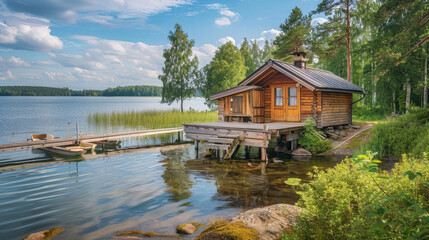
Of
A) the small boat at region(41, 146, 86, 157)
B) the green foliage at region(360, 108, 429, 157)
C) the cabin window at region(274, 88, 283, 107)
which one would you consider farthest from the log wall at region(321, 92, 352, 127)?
the small boat at region(41, 146, 86, 157)

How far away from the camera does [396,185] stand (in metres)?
3.78

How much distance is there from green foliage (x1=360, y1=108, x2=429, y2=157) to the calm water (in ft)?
7.80

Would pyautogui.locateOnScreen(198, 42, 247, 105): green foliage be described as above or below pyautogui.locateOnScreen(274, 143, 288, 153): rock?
above

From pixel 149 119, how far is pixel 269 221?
23.1 m

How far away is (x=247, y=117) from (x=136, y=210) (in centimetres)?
1177

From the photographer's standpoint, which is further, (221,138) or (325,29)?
(325,29)

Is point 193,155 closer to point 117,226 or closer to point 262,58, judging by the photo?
point 117,226

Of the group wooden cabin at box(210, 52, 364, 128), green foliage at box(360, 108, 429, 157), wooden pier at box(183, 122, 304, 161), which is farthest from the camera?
wooden cabin at box(210, 52, 364, 128)

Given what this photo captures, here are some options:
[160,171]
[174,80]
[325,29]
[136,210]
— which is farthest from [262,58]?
[136,210]

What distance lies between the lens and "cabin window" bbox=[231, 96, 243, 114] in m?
18.3

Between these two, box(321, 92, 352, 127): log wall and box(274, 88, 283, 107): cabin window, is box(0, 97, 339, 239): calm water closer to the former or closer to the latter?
box(321, 92, 352, 127): log wall

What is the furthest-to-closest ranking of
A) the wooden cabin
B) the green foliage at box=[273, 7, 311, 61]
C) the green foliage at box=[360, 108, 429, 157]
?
the green foliage at box=[273, 7, 311, 61] < the wooden cabin < the green foliage at box=[360, 108, 429, 157]

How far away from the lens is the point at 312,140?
15258 millimetres

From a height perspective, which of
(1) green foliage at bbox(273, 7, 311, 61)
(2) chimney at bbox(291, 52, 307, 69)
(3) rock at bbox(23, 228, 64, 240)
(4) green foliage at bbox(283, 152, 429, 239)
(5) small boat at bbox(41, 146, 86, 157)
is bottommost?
(3) rock at bbox(23, 228, 64, 240)
